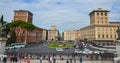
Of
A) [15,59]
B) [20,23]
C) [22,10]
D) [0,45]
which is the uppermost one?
[22,10]

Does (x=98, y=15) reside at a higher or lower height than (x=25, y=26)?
higher

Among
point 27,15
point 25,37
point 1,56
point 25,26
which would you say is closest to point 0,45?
point 1,56

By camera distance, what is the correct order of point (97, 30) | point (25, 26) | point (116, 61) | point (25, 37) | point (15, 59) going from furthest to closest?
1. point (97, 30)
2. point (25, 37)
3. point (25, 26)
4. point (15, 59)
5. point (116, 61)

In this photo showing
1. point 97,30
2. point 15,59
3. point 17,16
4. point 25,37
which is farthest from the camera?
point 17,16

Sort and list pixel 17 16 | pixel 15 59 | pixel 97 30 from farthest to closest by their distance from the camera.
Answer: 1. pixel 17 16
2. pixel 97 30
3. pixel 15 59

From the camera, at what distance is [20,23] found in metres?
107

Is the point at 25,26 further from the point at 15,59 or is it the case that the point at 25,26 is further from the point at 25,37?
the point at 15,59

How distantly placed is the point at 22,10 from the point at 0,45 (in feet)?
426

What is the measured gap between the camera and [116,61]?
30406mm

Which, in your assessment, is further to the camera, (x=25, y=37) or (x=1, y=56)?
(x=25, y=37)

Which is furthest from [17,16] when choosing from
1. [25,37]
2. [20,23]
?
[20,23]

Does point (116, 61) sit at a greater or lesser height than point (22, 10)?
lesser

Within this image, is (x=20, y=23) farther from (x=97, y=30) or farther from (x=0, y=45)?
(x=0, y=45)

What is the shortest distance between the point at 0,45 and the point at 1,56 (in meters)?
1.61
